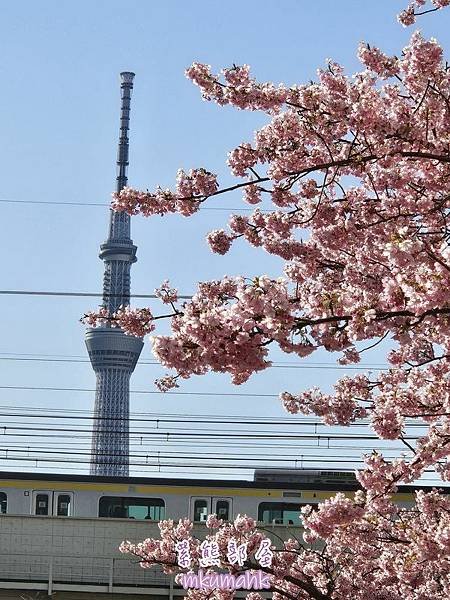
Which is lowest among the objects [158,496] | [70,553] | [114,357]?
[70,553]

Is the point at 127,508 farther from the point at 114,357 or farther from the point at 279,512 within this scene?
the point at 114,357

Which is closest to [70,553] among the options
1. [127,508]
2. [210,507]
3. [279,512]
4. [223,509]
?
[127,508]

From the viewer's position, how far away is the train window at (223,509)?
2578 cm

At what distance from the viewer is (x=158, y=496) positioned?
26594 mm

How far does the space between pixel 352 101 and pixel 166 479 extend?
18.9 meters

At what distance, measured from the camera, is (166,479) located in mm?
26344

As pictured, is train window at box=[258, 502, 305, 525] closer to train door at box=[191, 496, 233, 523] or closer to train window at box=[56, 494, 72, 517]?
train door at box=[191, 496, 233, 523]

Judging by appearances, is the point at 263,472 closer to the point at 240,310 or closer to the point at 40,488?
the point at 40,488

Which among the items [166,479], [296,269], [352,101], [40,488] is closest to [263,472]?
[166,479]

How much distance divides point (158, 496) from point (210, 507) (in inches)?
54.6

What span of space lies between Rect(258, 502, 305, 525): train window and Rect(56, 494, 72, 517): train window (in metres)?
4.20

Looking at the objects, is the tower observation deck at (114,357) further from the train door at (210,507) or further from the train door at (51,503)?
the train door at (210,507)

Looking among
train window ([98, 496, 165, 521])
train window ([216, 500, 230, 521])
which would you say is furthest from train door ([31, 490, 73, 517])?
train window ([216, 500, 230, 521])

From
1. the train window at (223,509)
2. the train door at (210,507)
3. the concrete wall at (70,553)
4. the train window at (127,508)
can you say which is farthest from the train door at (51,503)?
the train window at (223,509)
